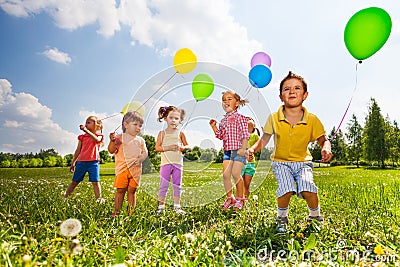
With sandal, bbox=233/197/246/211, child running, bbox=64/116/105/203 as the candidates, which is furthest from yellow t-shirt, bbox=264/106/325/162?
child running, bbox=64/116/105/203

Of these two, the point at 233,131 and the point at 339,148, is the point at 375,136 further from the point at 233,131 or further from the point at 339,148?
the point at 233,131

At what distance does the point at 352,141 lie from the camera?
125ft

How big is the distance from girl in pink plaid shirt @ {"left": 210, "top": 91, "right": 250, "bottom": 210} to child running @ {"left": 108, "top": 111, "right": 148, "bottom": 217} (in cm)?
96

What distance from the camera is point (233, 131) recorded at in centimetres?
457

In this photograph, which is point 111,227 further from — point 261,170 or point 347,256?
point 261,170

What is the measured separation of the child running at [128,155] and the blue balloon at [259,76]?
5.48 feet

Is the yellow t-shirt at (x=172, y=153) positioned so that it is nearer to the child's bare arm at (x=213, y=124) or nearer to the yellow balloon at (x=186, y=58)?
the child's bare arm at (x=213, y=124)

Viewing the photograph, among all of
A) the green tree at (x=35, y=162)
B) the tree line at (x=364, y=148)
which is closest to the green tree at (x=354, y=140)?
the tree line at (x=364, y=148)

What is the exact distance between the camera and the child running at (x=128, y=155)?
4209 mm

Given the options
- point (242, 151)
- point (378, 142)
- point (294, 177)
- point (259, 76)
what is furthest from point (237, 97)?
point (378, 142)

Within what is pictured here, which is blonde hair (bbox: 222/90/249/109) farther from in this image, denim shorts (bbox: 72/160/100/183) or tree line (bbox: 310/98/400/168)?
tree line (bbox: 310/98/400/168)

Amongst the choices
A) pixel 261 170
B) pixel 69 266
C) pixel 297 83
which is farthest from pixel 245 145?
pixel 69 266

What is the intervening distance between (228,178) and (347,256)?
2.29 metres

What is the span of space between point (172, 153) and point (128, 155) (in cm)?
58
